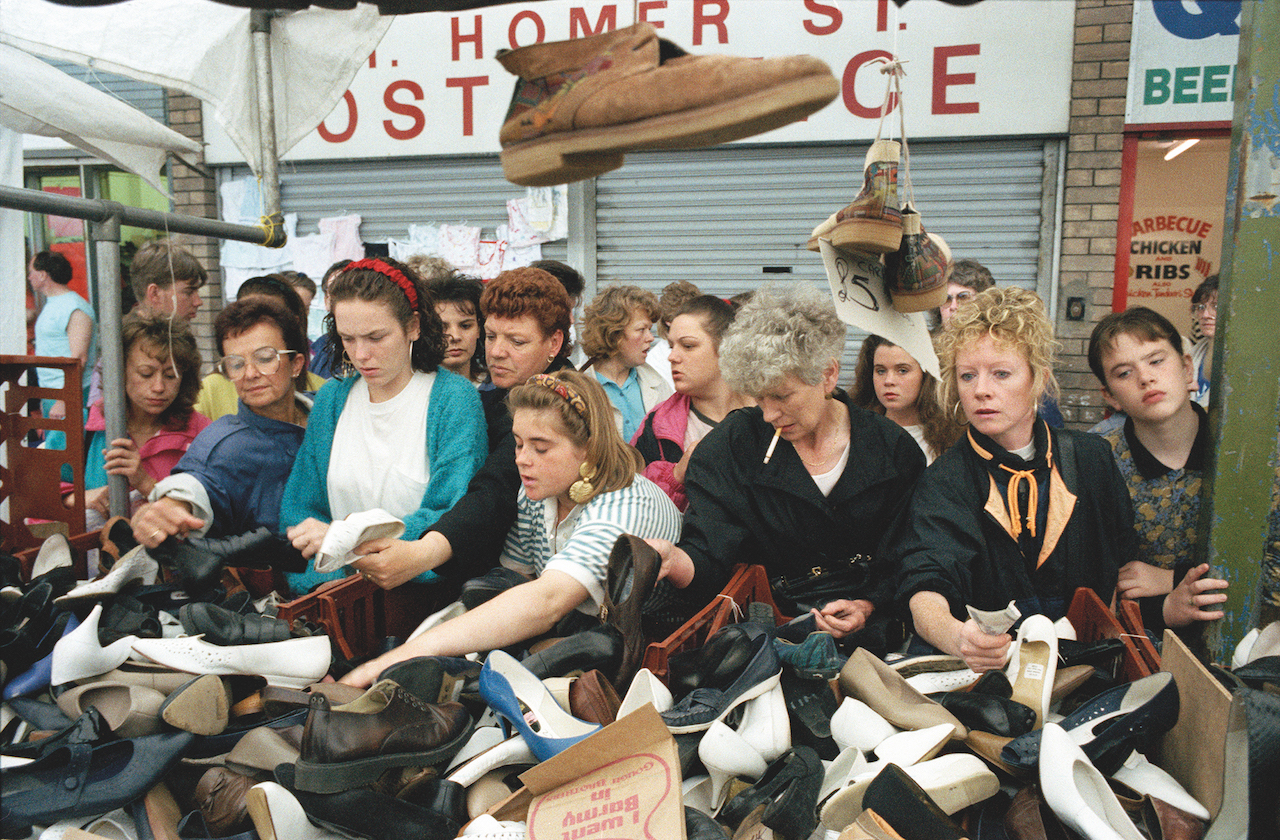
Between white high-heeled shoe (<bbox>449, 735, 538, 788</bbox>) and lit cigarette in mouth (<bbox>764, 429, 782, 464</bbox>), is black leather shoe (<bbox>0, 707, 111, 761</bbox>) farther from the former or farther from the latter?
lit cigarette in mouth (<bbox>764, 429, 782, 464</bbox>)

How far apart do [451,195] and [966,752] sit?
Answer: 19.2 ft

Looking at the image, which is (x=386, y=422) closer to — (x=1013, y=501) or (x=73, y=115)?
(x=73, y=115)

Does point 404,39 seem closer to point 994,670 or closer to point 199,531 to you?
point 199,531

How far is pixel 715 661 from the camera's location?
169 centimetres

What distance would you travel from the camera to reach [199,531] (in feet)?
7.91

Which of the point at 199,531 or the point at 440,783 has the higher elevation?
the point at 199,531

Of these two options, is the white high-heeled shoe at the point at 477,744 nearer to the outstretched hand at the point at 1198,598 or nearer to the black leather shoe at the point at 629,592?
the black leather shoe at the point at 629,592

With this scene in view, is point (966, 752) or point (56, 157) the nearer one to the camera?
point (966, 752)

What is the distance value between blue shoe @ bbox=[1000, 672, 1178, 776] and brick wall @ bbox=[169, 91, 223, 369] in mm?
6846

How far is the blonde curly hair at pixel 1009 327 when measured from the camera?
2076mm

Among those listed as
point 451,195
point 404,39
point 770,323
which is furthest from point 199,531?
point 404,39

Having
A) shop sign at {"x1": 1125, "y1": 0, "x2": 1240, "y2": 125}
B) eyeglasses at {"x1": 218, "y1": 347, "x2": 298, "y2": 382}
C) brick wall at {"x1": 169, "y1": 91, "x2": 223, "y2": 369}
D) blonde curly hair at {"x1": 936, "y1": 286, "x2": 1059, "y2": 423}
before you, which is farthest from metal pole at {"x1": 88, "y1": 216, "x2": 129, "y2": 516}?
shop sign at {"x1": 1125, "y1": 0, "x2": 1240, "y2": 125}

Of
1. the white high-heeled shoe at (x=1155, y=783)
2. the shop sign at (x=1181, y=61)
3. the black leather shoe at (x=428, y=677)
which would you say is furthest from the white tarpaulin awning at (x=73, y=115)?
the shop sign at (x=1181, y=61)

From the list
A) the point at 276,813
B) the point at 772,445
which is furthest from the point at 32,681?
the point at 772,445
